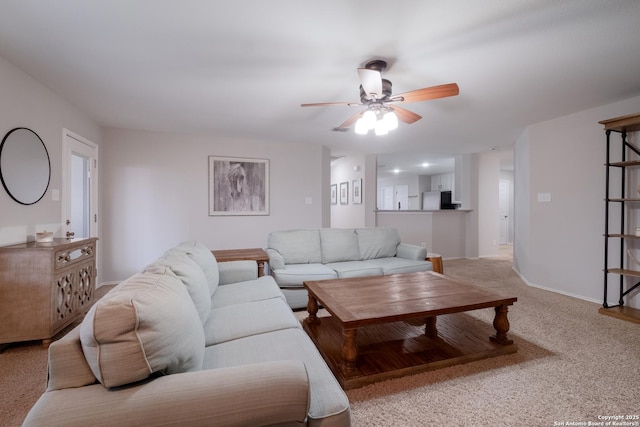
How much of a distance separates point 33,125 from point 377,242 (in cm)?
369

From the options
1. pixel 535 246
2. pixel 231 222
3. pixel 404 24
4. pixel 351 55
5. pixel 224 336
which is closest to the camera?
pixel 224 336

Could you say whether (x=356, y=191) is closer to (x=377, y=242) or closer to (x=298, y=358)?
(x=377, y=242)

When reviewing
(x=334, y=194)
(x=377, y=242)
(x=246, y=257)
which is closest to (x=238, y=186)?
(x=246, y=257)

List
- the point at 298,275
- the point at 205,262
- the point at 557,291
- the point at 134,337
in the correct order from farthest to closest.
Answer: the point at 557,291 → the point at 298,275 → the point at 205,262 → the point at 134,337

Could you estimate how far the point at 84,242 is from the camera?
2590 millimetres

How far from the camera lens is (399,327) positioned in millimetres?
2432

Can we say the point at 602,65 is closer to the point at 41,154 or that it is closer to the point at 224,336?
the point at 224,336

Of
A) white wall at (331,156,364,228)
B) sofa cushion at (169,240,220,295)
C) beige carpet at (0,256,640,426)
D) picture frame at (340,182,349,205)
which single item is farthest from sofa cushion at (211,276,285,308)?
picture frame at (340,182,349,205)

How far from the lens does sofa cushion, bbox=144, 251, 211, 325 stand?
1456 mm

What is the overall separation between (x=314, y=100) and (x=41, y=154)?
2570 mm

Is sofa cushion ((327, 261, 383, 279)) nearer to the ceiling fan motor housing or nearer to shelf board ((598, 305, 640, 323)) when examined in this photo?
the ceiling fan motor housing

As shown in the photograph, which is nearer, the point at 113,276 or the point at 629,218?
the point at 629,218

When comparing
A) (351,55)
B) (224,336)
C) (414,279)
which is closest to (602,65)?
(351,55)

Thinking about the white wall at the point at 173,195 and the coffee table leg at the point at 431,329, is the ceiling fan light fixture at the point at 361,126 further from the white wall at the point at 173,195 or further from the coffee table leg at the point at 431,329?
the white wall at the point at 173,195
